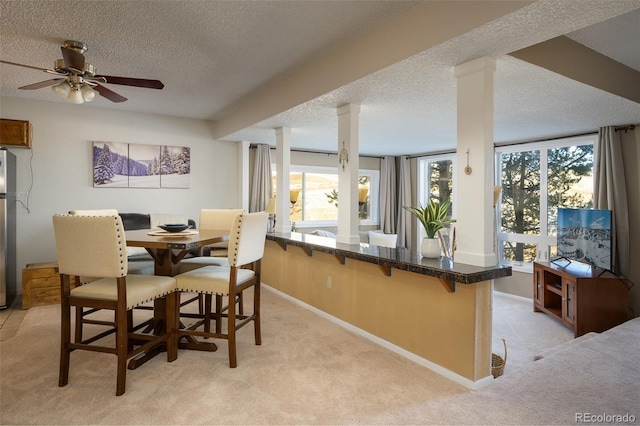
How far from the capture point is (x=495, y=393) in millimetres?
2238

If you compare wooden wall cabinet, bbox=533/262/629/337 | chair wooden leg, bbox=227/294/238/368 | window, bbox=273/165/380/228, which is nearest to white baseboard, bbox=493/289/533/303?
wooden wall cabinet, bbox=533/262/629/337

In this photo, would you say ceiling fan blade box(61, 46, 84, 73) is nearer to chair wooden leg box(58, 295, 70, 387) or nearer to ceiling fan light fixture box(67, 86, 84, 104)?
ceiling fan light fixture box(67, 86, 84, 104)

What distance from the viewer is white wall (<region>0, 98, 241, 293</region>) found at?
177 inches

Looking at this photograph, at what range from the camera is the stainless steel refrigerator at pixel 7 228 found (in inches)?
154

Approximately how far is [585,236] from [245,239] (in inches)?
156

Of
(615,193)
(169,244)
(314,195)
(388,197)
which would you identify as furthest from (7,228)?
(615,193)

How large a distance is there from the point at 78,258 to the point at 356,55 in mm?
2401

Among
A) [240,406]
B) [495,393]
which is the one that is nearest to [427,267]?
[495,393]

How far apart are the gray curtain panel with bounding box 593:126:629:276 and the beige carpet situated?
2.26 metres

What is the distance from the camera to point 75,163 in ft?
15.6

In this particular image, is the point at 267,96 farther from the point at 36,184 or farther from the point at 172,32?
the point at 36,184

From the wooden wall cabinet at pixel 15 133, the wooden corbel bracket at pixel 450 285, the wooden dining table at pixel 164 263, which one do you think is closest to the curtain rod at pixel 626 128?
the wooden corbel bracket at pixel 450 285

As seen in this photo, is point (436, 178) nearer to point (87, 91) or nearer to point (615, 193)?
point (615, 193)

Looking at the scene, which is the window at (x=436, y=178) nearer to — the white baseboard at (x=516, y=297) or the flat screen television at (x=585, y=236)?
the white baseboard at (x=516, y=297)
